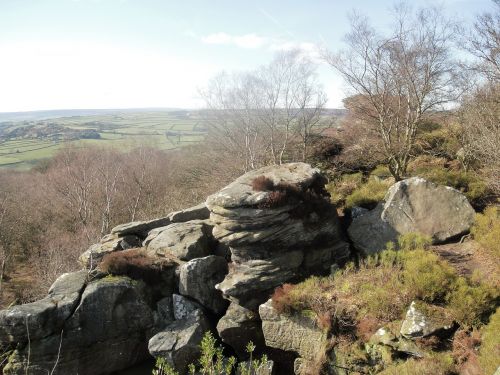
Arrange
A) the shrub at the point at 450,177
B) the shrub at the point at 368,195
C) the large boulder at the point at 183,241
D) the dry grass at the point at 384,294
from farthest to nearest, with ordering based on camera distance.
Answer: the shrub at the point at 368,195 < the large boulder at the point at 183,241 < the shrub at the point at 450,177 < the dry grass at the point at 384,294

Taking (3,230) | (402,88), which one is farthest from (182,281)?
(3,230)

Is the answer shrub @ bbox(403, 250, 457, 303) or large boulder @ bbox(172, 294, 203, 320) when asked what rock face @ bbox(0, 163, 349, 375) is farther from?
shrub @ bbox(403, 250, 457, 303)

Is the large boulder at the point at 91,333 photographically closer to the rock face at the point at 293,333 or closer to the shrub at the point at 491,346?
the rock face at the point at 293,333

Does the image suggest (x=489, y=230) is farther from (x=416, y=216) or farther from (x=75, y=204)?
(x=75, y=204)

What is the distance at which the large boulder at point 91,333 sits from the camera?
1137 centimetres

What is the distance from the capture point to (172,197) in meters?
32.9

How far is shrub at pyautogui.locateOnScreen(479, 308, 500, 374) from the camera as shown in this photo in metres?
7.16

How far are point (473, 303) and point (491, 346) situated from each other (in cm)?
130

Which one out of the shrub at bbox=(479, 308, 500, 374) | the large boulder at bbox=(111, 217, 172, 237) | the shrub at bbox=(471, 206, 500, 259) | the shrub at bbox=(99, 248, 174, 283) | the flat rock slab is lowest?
the shrub at bbox=(99, 248, 174, 283)

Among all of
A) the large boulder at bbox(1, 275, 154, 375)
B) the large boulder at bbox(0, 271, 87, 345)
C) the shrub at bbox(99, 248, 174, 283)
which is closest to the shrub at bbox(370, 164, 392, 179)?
the shrub at bbox(99, 248, 174, 283)

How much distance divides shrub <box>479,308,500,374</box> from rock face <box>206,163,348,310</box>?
5332mm

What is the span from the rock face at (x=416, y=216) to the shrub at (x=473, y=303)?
341cm

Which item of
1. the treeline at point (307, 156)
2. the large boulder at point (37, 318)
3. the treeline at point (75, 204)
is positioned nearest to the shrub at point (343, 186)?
the treeline at point (307, 156)

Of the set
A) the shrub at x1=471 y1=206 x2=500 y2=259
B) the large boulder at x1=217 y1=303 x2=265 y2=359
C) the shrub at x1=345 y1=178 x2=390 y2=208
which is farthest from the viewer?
the shrub at x1=345 y1=178 x2=390 y2=208
